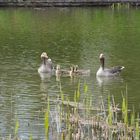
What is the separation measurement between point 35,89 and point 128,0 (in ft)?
144

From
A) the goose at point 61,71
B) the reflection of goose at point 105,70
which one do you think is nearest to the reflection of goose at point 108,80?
the reflection of goose at point 105,70

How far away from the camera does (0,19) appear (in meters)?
49.9

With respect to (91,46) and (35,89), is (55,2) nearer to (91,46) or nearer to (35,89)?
(91,46)

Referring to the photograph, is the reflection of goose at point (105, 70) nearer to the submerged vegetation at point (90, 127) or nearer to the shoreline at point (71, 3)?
the submerged vegetation at point (90, 127)

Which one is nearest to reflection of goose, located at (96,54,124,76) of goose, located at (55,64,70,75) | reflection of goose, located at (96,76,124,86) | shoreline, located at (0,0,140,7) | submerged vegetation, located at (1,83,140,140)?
reflection of goose, located at (96,76,124,86)

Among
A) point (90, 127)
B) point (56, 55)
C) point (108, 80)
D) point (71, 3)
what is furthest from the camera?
point (71, 3)

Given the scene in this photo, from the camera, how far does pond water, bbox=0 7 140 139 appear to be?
57.0ft

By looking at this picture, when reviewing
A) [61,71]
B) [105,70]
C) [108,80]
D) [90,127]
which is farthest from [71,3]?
[90,127]

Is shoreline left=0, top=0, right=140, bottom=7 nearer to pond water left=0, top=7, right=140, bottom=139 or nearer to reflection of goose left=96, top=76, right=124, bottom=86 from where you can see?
pond water left=0, top=7, right=140, bottom=139

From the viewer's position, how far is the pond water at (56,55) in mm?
17375

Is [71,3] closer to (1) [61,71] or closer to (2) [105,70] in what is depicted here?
(1) [61,71]

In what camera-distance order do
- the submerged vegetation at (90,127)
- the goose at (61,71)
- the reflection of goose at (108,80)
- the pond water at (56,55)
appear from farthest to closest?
the goose at (61,71), the reflection of goose at (108,80), the pond water at (56,55), the submerged vegetation at (90,127)

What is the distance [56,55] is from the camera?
94.5ft

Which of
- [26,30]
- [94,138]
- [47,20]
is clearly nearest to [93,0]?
[47,20]
